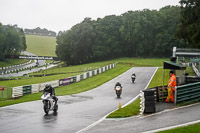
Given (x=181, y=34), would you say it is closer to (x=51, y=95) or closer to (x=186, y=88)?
(x=186, y=88)

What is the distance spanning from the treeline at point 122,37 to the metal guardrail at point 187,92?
8102 cm

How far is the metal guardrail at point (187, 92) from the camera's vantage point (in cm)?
1716

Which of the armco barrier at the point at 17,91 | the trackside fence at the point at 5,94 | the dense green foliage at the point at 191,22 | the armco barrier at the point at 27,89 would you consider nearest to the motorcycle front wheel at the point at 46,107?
the trackside fence at the point at 5,94

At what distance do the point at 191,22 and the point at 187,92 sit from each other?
2802cm

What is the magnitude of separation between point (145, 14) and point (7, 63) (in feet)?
180

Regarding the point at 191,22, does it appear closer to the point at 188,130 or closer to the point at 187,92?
the point at 187,92

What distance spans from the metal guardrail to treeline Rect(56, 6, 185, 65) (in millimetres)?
81015

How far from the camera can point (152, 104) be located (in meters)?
15.2

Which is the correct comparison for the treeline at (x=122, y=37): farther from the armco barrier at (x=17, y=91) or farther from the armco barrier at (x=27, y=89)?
the armco barrier at (x=17, y=91)

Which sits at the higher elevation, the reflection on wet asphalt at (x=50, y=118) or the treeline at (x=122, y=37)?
the treeline at (x=122, y=37)

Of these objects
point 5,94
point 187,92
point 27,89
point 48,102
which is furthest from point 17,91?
point 187,92

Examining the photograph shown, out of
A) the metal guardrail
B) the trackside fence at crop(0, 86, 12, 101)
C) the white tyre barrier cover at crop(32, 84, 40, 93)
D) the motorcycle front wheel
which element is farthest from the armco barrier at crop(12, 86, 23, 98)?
the metal guardrail

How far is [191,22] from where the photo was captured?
4319 cm

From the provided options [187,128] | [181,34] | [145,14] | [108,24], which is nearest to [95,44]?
[108,24]
